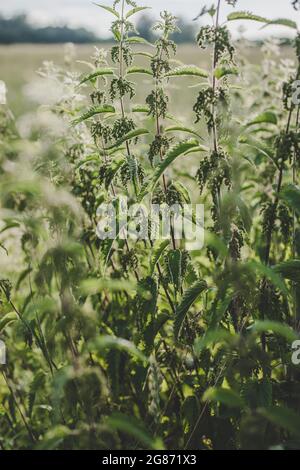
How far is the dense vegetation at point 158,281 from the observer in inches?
70.2

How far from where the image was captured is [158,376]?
6.29 ft

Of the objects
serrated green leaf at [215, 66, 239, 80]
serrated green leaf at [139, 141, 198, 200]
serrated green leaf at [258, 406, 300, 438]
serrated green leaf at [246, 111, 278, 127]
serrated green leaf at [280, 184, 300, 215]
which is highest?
serrated green leaf at [215, 66, 239, 80]

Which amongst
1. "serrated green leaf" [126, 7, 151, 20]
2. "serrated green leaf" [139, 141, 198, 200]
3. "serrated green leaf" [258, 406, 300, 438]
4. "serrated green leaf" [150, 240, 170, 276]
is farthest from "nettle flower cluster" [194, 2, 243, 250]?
"serrated green leaf" [258, 406, 300, 438]

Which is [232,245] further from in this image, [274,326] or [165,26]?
[165,26]

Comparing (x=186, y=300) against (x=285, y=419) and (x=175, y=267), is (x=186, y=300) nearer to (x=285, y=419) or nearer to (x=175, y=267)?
(x=175, y=267)

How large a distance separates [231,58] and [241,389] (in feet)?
4.68

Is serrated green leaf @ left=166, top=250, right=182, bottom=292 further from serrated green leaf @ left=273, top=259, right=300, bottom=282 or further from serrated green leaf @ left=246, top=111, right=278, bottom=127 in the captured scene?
serrated green leaf @ left=246, top=111, right=278, bottom=127

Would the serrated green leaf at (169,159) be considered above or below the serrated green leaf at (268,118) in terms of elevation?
below

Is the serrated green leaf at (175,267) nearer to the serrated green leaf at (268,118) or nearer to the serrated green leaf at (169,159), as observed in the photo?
the serrated green leaf at (169,159)

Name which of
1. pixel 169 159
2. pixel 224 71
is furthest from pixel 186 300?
pixel 224 71

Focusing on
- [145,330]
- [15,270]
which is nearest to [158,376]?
[145,330]

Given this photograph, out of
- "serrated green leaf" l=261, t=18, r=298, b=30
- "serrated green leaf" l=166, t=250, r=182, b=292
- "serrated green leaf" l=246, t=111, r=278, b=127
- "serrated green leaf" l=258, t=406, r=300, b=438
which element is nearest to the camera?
"serrated green leaf" l=258, t=406, r=300, b=438

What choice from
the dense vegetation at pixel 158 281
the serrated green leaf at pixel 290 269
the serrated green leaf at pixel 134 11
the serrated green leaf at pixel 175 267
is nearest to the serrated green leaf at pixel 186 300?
the dense vegetation at pixel 158 281

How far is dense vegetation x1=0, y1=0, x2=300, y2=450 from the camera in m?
Answer: 1.78
